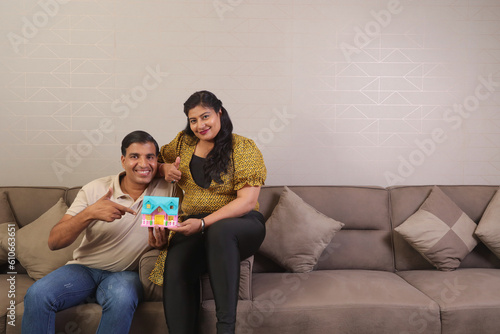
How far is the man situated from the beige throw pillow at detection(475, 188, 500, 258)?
173 cm

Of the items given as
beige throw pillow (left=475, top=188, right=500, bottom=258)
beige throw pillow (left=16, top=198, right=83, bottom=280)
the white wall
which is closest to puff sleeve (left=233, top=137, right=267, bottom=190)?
the white wall

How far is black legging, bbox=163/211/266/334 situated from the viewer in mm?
1640

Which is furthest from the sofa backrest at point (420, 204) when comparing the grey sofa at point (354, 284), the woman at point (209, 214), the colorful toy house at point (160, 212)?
the colorful toy house at point (160, 212)

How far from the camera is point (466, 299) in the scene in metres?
1.92

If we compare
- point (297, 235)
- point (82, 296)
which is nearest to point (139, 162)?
point (82, 296)

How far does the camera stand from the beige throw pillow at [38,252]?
83.5 inches

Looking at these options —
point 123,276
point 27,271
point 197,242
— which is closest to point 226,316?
point 197,242

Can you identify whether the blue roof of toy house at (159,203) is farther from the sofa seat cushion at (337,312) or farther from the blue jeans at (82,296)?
the sofa seat cushion at (337,312)

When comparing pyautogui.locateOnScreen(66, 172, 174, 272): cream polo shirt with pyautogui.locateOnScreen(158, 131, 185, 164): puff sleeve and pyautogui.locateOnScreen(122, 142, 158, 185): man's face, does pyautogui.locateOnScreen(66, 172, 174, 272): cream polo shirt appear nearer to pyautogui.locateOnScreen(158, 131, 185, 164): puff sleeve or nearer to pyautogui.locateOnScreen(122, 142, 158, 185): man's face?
pyautogui.locateOnScreen(122, 142, 158, 185): man's face

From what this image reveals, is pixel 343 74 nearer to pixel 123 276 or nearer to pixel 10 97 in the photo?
pixel 123 276

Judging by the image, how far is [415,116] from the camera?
285 cm

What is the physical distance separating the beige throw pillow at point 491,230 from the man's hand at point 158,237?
67.6 inches

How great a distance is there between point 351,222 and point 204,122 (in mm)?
1081

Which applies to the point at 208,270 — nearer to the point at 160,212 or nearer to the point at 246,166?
the point at 160,212
